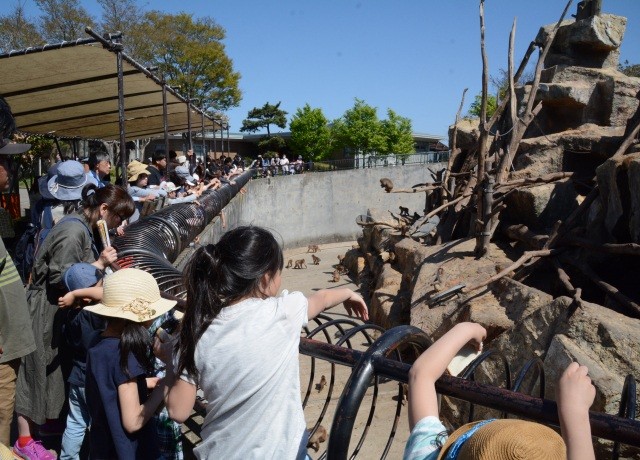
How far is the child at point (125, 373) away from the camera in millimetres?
2361

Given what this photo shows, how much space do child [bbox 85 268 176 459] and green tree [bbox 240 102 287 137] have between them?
52.9 meters

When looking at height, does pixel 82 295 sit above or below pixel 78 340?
above

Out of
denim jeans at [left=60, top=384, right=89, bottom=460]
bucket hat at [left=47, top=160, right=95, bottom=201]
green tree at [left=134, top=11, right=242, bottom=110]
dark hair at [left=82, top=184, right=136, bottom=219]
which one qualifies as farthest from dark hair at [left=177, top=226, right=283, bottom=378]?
green tree at [left=134, top=11, right=242, bottom=110]

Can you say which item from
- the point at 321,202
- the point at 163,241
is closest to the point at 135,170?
the point at 163,241

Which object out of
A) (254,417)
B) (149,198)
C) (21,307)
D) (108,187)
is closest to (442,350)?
(254,417)

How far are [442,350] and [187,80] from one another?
33886 millimetres

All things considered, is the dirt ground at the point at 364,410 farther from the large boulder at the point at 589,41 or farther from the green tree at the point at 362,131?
the green tree at the point at 362,131

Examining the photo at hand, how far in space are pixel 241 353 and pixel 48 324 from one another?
1819 millimetres

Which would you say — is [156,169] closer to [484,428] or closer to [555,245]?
[555,245]

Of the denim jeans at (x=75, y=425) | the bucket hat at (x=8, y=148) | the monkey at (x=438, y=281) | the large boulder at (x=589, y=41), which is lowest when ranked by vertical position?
the monkey at (x=438, y=281)

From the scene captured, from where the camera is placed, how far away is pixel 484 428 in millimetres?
1258

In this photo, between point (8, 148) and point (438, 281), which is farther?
point (438, 281)

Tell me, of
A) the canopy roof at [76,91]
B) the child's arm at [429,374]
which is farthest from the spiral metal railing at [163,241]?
the canopy roof at [76,91]

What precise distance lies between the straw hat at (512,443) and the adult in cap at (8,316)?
7.20ft
